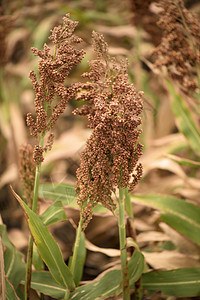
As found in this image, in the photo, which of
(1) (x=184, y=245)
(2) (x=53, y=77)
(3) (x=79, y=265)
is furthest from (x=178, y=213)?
(2) (x=53, y=77)

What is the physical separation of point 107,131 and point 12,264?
0.44m

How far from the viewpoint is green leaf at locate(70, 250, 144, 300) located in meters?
0.69

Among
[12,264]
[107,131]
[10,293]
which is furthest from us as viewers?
[12,264]

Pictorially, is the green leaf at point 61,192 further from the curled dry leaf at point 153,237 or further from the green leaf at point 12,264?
the curled dry leaf at point 153,237

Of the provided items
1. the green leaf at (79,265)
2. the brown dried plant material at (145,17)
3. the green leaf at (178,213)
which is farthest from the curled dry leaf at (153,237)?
the brown dried plant material at (145,17)

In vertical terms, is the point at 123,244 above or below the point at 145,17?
below

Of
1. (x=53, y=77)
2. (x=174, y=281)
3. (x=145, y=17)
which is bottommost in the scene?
(x=174, y=281)

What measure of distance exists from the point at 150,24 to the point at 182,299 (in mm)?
1122

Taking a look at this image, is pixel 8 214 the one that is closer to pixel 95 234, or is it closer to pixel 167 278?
pixel 95 234

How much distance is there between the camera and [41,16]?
250 centimetres

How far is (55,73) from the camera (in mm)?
555

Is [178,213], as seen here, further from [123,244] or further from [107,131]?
[107,131]

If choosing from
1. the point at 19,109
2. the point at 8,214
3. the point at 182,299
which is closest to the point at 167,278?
the point at 182,299

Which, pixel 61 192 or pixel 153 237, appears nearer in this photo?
pixel 61 192
